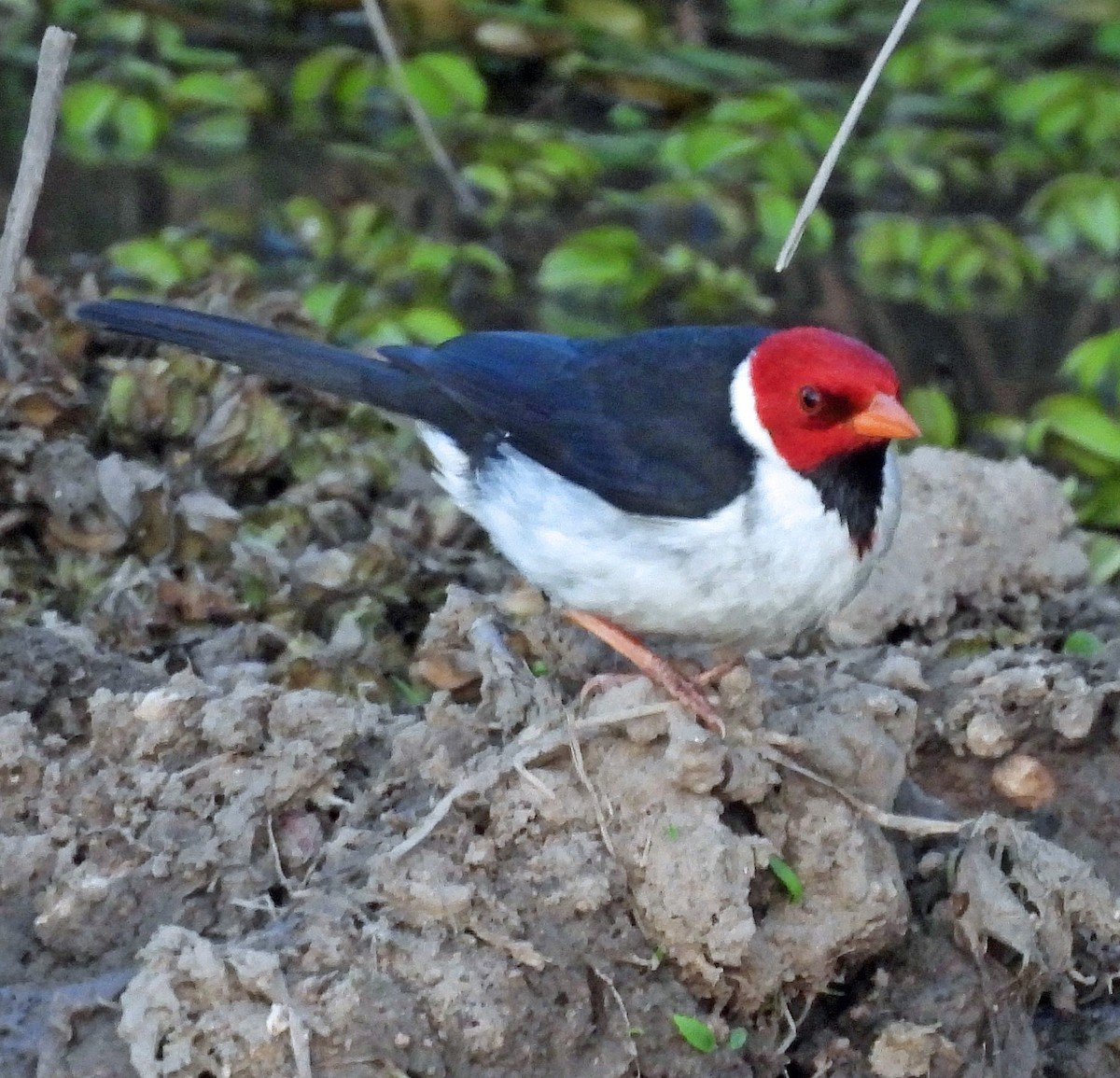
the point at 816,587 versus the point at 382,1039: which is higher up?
the point at 816,587

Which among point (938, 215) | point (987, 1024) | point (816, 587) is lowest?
point (938, 215)

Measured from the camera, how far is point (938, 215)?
7703mm

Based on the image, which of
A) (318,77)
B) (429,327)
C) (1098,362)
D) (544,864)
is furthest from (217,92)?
(544,864)

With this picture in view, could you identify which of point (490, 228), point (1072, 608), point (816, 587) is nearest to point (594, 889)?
point (816, 587)

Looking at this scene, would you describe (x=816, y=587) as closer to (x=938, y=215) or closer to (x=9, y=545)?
(x=9, y=545)

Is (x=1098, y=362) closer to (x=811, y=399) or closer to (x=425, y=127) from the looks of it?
(x=425, y=127)

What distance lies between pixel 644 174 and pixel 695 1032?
5444 mm

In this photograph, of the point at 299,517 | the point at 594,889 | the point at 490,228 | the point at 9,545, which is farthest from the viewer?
the point at 490,228

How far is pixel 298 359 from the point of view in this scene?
149 inches

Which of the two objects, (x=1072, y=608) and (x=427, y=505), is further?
(x=427, y=505)

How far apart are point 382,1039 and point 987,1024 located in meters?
1.08

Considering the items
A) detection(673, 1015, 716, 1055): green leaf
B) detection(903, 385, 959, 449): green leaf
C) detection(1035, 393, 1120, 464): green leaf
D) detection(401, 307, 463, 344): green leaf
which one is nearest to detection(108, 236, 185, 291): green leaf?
detection(401, 307, 463, 344): green leaf

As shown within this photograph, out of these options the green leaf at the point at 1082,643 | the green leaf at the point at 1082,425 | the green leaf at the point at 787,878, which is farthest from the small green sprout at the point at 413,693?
the green leaf at the point at 1082,425

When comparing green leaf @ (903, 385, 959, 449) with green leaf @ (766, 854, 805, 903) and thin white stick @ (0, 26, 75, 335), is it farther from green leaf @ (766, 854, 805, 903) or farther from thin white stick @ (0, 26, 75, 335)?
thin white stick @ (0, 26, 75, 335)
